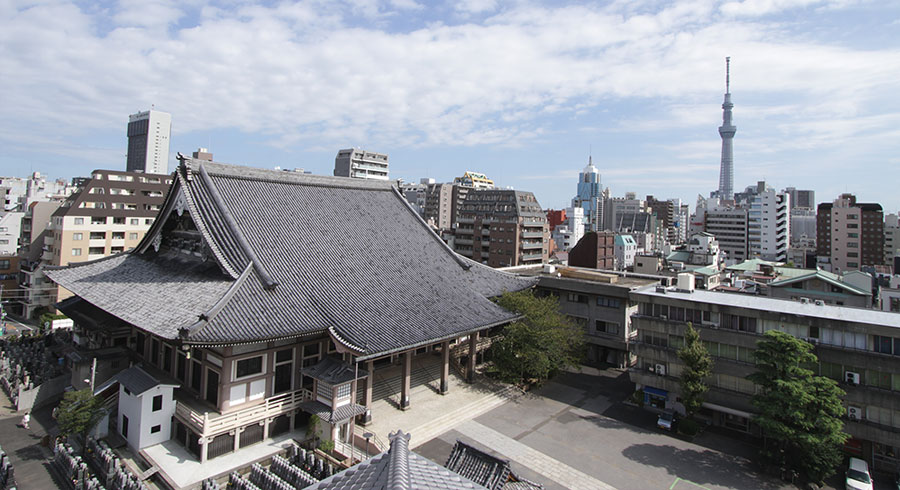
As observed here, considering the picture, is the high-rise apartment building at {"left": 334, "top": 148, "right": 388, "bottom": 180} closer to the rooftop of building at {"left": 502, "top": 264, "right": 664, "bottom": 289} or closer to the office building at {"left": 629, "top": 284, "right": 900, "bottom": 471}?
the rooftop of building at {"left": 502, "top": 264, "right": 664, "bottom": 289}

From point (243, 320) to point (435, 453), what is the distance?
11.3m

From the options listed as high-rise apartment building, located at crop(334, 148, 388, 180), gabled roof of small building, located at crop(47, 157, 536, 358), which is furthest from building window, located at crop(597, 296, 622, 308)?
high-rise apartment building, located at crop(334, 148, 388, 180)

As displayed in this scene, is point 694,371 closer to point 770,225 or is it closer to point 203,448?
point 203,448

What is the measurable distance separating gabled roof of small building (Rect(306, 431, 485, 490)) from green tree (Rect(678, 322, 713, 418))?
21.5 m

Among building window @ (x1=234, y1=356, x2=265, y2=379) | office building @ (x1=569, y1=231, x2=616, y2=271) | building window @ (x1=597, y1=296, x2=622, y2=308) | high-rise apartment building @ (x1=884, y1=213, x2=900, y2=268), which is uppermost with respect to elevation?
high-rise apartment building @ (x1=884, y1=213, x2=900, y2=268)

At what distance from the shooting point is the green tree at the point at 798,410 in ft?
70.5

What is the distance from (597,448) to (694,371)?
715 centimetres

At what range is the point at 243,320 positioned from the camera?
2112cm

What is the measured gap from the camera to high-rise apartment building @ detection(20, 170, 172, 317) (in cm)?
5766

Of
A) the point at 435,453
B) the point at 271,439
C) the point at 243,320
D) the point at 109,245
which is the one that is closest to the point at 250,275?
the point at 243,320

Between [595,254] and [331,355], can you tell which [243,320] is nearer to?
[331,355]

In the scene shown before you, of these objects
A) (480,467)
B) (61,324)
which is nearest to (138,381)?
(480,467)

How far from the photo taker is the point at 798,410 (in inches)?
861

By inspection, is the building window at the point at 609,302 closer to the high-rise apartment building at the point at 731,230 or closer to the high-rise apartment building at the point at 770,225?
the high-rise apartment building at the point at 770,225
